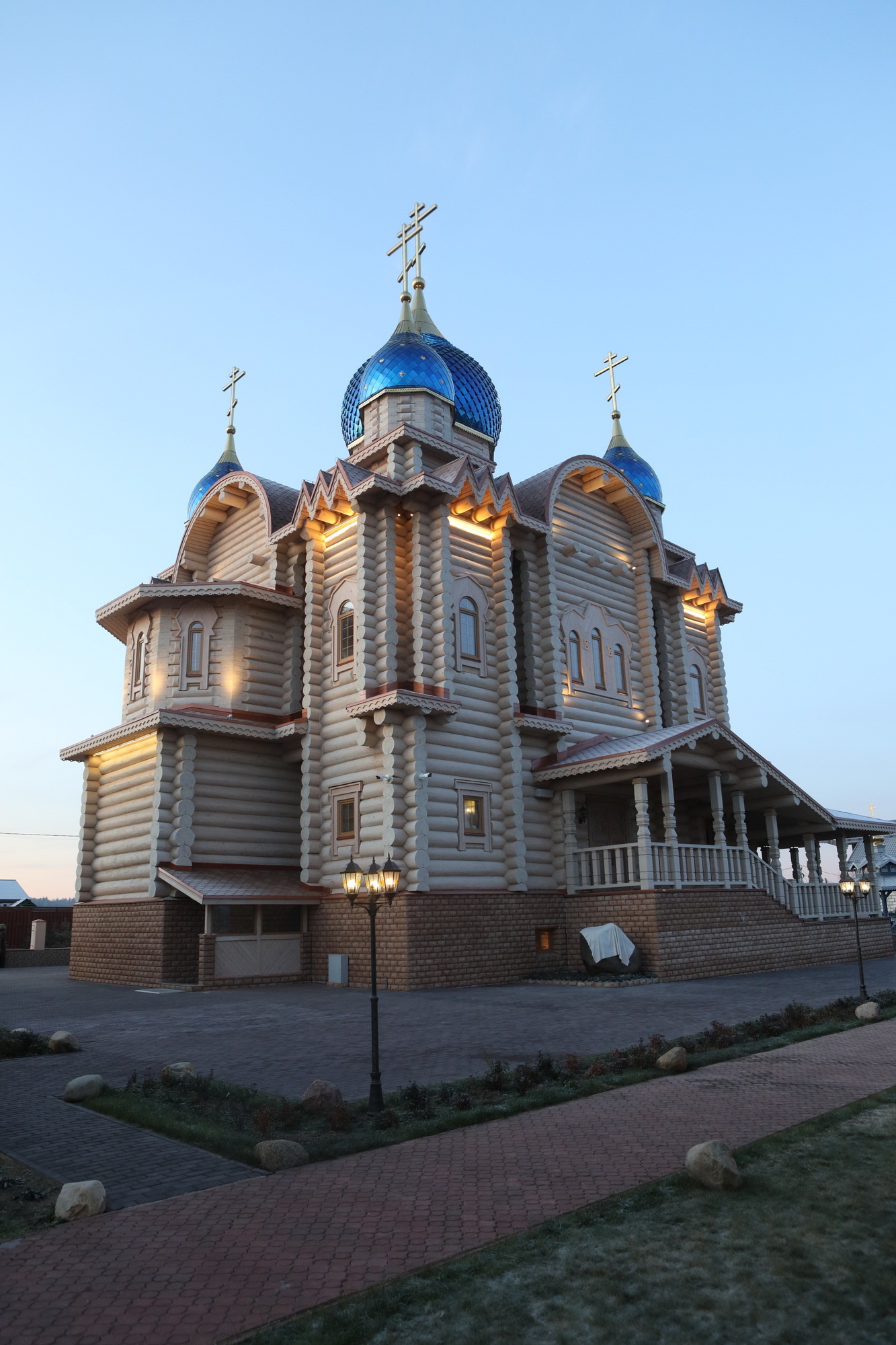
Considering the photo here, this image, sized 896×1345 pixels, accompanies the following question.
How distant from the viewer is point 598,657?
86.5 ft

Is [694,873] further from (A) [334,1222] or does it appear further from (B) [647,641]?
(A) [334,1222]

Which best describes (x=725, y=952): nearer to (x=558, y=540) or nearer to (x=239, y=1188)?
(x=558, y=540)

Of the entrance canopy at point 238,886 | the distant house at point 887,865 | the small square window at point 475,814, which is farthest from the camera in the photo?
the distant house at point 887,865

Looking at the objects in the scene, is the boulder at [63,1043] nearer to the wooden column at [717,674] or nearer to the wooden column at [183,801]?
the wooden column at [183,801]

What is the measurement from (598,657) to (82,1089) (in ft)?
63.5

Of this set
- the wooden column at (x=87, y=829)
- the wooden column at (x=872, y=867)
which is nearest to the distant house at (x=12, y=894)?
the wooden column at (x=87, y=829)

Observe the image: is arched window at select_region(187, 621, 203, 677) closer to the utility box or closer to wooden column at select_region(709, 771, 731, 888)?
the utility box

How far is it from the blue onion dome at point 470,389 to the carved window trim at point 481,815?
37.7ft

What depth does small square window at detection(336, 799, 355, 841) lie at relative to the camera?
21.6m

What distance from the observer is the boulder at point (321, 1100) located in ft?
27.4

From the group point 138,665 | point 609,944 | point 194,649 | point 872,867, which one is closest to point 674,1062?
point 609,944

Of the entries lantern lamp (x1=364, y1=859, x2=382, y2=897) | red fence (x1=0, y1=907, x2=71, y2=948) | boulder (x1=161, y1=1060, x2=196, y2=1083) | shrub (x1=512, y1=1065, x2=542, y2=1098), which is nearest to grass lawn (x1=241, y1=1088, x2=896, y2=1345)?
shrub (x1=512, y1=1065, x2=542, y2=1098)

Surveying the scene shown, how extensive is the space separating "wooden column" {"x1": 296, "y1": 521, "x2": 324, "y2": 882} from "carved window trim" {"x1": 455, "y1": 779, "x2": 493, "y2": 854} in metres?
3.60

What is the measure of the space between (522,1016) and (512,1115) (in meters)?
6.38
